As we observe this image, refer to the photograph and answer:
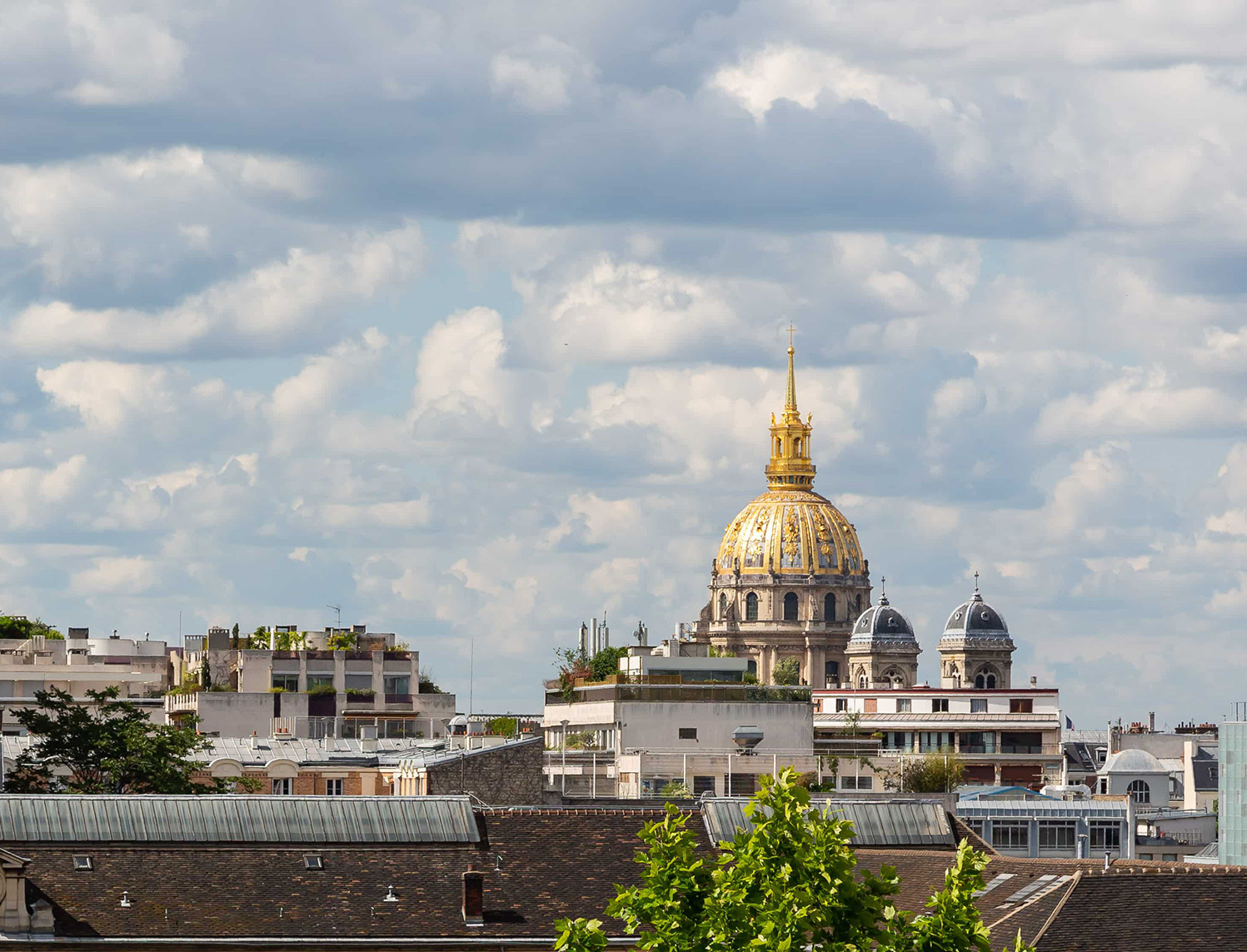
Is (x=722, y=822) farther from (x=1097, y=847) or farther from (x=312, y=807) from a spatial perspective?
(x=1097, y=847)

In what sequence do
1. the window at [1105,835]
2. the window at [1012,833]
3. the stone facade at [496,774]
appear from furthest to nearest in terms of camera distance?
the window at [1105,835]
the window at [1012,833]
the stone facade at [496,774]

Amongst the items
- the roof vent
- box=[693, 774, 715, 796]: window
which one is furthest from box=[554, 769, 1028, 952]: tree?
the roof vent

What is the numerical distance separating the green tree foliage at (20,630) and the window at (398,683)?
19581 mm

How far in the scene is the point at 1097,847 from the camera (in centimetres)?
11900

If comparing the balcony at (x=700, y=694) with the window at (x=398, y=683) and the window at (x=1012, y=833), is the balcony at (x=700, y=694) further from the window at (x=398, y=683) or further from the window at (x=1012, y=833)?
the window at (x=398, y=683)

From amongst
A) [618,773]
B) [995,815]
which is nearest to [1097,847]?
[995,815]

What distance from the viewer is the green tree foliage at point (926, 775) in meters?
154

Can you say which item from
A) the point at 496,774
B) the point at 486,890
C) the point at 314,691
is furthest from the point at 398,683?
the point at 486,890

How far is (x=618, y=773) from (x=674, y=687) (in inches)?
342

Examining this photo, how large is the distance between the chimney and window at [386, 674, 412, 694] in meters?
106

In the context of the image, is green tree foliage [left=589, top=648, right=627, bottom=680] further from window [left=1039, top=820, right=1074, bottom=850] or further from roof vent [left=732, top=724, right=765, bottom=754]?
window [left=1039, top=820, right=1074, bottom=850]

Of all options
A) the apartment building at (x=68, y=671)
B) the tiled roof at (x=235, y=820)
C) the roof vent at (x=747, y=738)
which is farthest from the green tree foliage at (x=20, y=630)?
the tiled roof at (x=235, y=820)

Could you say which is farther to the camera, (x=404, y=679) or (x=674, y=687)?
(x=404, y=679)

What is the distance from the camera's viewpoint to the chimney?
64625 millimetres
